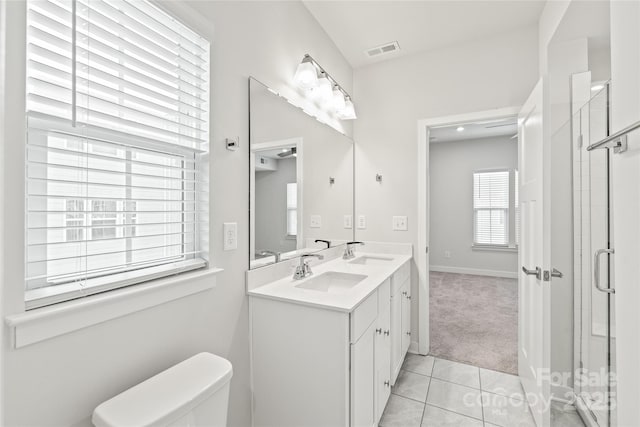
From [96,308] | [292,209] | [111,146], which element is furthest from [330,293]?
[111,146]

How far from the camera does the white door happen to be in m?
1.61

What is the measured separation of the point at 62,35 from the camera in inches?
33.7

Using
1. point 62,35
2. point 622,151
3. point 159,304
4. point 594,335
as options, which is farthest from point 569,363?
point 62,35

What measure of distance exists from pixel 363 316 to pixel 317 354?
276 millimetres

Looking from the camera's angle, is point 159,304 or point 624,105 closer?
point 624,105

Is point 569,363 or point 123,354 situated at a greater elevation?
point 123,354

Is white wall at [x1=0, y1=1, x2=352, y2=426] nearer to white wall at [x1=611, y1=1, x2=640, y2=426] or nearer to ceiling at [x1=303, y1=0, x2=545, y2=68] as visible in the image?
ceiling at [x1=303, y1=0, x2=545, y2=68]

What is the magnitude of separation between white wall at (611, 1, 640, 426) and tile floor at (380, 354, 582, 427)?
1.19m

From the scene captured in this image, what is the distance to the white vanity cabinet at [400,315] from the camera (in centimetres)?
197

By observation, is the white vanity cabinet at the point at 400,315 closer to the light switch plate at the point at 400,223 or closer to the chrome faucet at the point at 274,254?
the light switch plate at the point at 400,223

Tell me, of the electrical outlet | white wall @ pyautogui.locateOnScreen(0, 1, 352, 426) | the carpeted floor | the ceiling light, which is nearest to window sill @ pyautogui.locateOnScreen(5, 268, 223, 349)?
white wall @ pyautogui.locateOnScreen(0, 1, 352, 426)

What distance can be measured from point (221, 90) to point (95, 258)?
2.88 feet

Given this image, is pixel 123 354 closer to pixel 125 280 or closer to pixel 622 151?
pixel 125 280

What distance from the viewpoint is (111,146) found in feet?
3.24
